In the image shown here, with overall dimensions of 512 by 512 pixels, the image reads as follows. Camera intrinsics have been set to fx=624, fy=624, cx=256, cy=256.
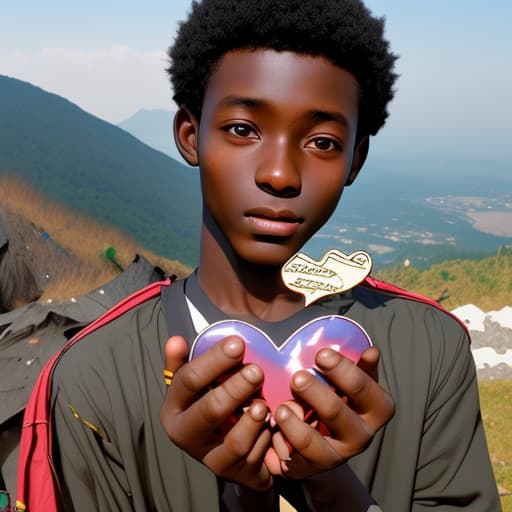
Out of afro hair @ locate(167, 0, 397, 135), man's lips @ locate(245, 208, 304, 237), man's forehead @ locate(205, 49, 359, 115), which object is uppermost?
afro hair @ locate(167, 0, 397, 135)

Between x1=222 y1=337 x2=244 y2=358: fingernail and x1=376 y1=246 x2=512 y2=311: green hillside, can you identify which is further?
x1=376 y1=246 x2=512 y2=311: green hillside

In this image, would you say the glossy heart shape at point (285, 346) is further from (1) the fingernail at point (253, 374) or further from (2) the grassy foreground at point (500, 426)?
(2) the grassy foreground at point (500, 426)

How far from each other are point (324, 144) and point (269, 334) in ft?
1.67

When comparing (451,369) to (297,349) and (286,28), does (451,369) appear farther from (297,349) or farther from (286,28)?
(286,28)

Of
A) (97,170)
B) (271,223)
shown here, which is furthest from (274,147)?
(97,170)

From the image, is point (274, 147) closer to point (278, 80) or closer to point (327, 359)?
point (278, 80)

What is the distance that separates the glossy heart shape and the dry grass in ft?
27.0

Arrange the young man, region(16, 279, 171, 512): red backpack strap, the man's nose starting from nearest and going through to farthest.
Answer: the young man < the man's nose < region(16, 279, 171, 512): red backpack strap

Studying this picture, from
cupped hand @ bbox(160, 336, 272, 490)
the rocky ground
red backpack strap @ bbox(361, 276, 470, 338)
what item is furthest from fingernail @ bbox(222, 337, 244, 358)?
the rocky ground

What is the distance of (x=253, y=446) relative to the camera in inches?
44.4

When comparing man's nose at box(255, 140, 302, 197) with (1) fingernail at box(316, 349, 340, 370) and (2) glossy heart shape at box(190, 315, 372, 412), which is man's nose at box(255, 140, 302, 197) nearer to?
(2) glossy heart shape at box(190, 315, 372, 412)

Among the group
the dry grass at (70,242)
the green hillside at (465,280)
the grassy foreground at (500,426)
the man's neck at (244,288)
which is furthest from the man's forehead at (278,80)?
the green hillside at (465,280)

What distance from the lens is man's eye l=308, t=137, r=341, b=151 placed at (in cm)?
143

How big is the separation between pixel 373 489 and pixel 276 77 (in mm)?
1085
